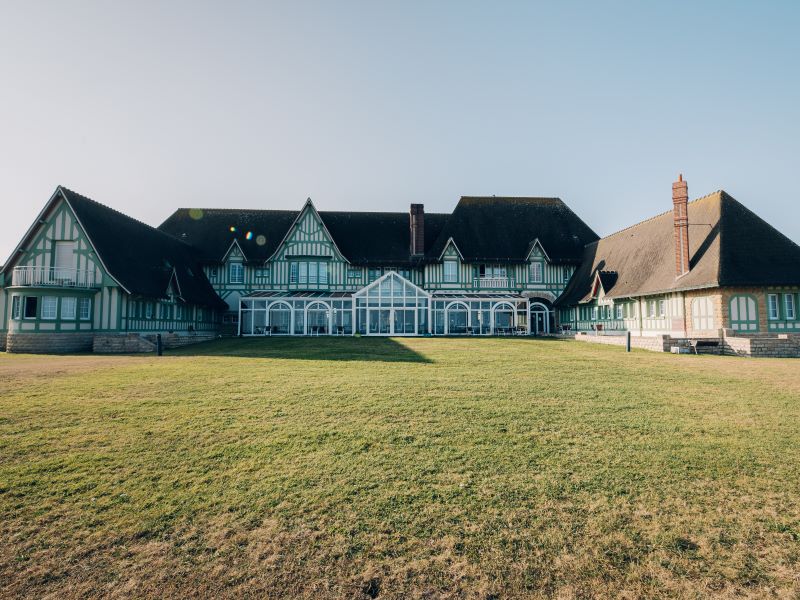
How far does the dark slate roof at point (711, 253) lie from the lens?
1855 cm

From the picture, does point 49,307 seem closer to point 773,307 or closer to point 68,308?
point 68,308

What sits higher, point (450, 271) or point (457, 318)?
point (450, 271)

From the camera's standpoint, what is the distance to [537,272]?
30344 mm

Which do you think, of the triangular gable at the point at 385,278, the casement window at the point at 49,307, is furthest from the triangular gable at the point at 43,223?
the triangular gable at the point at 385,278

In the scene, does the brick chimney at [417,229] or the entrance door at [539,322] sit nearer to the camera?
the entrance door at [539,322]

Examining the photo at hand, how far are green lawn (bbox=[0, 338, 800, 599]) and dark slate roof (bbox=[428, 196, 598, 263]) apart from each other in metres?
22.9

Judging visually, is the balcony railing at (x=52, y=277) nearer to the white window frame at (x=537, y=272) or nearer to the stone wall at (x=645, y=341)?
the stone wall at (x=645, y=341)

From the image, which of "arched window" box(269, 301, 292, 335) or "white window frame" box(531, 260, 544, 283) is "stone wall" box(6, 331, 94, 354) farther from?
"white window frame" box(531, 260, 544, 283)

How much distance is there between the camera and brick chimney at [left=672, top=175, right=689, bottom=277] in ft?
67.2

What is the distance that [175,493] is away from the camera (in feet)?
14.3

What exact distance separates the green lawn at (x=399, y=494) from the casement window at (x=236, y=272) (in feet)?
74.3

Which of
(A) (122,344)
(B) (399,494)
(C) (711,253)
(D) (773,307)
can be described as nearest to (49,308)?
(A) (122,344)

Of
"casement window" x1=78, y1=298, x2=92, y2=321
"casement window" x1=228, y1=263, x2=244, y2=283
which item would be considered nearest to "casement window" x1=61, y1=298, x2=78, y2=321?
"casement window" x1=78, y1=298, x2=92, y2=321

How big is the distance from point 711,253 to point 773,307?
3.12 meters
